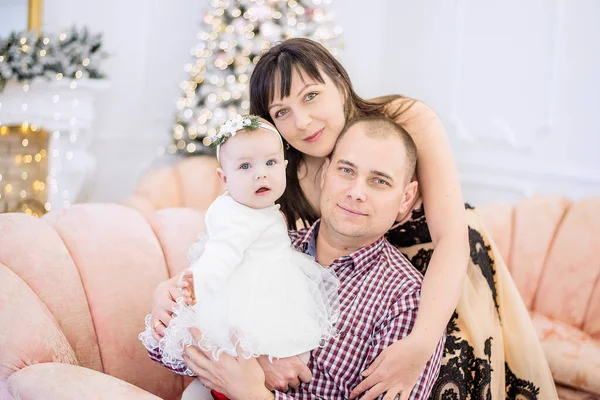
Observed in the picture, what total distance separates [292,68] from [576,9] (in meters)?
2.76

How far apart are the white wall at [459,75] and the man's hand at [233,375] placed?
9.84 ft

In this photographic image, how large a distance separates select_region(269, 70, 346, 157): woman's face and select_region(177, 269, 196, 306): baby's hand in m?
0.61

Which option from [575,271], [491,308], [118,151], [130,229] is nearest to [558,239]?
[575,271]

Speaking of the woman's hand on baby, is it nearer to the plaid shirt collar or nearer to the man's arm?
the man's arm

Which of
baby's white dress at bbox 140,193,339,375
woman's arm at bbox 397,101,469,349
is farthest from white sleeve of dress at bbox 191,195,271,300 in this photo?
woman's arm at bbox 397,101,469,349

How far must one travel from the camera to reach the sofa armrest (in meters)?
1.48

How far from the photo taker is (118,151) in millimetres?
5457

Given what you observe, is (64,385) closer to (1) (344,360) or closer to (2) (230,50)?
(1) (344,360)

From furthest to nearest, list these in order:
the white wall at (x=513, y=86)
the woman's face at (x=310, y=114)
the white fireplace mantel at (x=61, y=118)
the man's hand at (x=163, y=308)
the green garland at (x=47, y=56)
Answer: the white fireplace mantel at (x=61, y=118) < the green garland at (x=47, y=56) < the white wall at (x=513, y=86) < the woman's face at (x=310, y=114) < the man's hand at (x=163, y=308)

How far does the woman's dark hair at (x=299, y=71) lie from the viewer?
76.4 inches

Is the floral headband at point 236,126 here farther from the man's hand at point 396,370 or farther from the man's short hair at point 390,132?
the man's hand at point 396,370

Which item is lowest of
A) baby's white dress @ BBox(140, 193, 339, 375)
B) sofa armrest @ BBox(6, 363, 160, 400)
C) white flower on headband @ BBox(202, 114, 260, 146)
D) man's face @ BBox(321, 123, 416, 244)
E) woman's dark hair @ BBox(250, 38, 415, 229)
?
sofa armrest @ BBox(6, 363, 160, 400)

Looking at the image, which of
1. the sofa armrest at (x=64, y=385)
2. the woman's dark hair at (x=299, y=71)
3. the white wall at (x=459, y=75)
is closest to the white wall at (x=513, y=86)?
the white wall at (x=459, y=75)

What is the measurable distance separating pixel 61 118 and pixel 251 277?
3.39m
